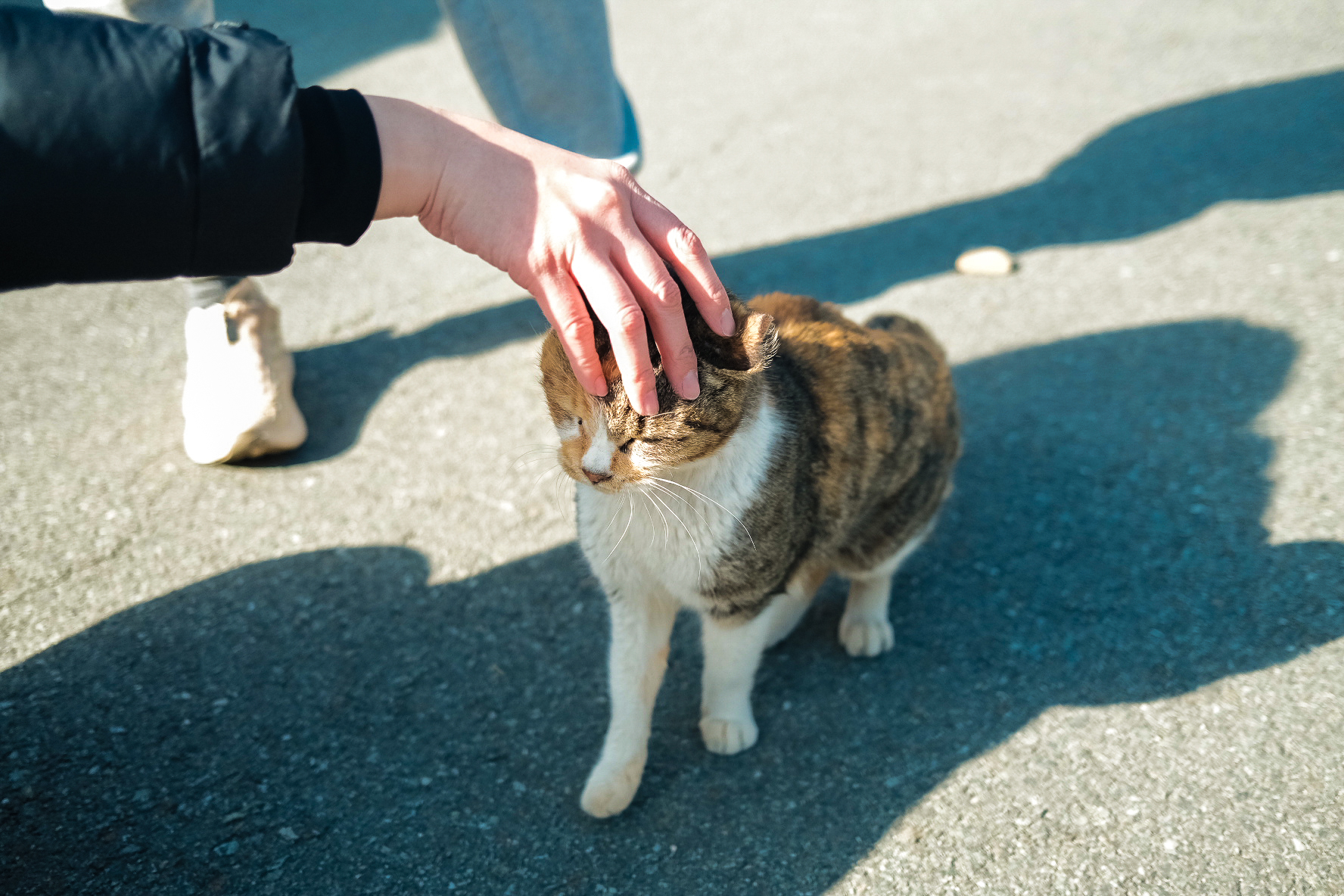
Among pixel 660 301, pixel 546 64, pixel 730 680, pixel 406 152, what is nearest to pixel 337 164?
pixel 406 152

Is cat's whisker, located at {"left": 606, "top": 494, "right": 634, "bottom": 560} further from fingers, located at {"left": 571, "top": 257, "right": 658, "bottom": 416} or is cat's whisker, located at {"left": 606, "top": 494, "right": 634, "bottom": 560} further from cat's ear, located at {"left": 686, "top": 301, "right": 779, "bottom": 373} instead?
fingers, located at {"left": 571, "top": 257, "right": 658, "bottom": 416}

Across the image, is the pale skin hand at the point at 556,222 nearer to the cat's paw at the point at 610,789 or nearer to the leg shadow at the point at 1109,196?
the cat's paw at the point at 610,789

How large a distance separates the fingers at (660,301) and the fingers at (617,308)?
30 millimetres

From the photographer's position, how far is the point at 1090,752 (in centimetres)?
186

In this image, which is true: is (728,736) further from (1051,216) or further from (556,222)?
(1051,216)

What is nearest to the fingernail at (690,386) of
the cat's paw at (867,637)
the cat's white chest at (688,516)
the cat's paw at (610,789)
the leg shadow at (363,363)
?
the cat's white chest at (688,516)

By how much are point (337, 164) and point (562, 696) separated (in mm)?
1246

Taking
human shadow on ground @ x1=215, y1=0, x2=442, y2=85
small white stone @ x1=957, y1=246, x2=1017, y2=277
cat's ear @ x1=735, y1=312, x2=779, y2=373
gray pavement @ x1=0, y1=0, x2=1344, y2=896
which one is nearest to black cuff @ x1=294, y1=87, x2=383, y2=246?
cat's ear @ x1=735, y1=312, x2=779, y2=373

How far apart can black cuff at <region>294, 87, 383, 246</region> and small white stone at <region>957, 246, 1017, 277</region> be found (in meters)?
2.70

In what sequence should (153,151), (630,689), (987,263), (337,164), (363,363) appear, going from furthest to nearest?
(987,263)
(363,363)
(630,689)
(337,164)
(153,151)

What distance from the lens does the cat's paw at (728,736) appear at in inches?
75.0

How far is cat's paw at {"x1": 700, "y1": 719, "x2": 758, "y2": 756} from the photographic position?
6.25ft

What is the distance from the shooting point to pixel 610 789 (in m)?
1.75

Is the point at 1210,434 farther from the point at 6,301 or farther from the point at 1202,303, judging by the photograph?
the point at 6,301
